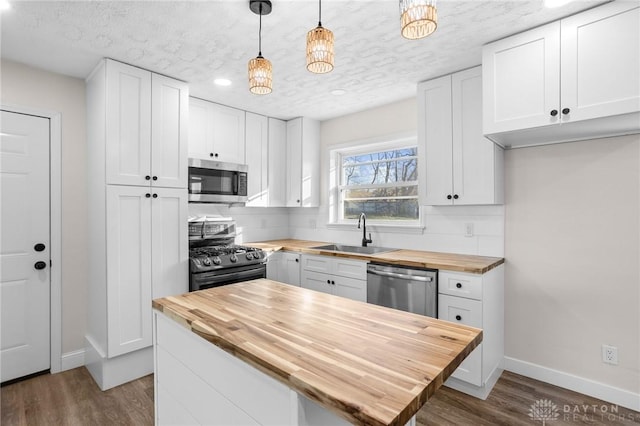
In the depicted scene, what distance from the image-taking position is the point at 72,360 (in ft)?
9.30

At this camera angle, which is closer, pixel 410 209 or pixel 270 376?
pixel 270 376

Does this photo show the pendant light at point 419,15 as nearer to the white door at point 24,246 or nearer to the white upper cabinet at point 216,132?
the white upper cabinet at point 216,132

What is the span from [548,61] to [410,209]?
1791mm

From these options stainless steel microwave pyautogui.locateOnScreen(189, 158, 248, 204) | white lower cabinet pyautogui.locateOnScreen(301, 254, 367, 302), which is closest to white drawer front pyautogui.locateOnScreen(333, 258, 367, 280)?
white lower cabinet pyautogui.locateOnScreen(301, 254, 367, 302)

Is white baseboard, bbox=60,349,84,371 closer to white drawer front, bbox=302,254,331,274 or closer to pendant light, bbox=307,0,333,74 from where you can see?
white drawer front, bbox=302,254,331,274

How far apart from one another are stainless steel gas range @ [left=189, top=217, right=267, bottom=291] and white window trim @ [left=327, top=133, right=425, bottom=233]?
1200mm

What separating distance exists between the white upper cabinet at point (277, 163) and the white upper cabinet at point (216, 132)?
16.7 inches

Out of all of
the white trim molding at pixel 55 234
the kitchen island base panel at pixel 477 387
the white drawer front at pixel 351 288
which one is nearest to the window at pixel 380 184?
the white drawer front at pixel 351 288

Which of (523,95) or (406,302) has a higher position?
(523,95)

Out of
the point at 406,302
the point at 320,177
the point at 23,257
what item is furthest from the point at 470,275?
the point at 23,257

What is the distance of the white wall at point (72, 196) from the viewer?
2.79 metres

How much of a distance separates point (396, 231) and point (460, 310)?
121cm

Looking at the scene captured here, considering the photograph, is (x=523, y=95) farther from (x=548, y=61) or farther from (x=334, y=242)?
(x=334, y=242)

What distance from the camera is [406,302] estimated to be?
8.53 ft
